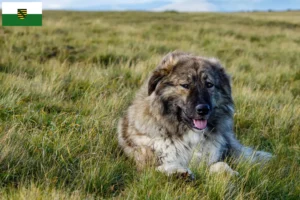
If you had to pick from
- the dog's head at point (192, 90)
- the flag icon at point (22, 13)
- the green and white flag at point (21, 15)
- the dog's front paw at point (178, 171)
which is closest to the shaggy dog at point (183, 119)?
the dog's head at point (192, 90)

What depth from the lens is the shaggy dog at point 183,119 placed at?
4.05 m

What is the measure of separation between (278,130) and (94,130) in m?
2.61

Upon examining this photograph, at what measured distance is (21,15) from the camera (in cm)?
1567

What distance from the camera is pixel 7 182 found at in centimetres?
338

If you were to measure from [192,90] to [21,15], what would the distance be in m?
13.2

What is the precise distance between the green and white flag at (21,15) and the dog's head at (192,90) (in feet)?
38.7

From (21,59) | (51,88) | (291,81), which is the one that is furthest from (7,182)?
(291,81)

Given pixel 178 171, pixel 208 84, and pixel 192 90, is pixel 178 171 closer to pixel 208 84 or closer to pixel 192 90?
pixel 192 90

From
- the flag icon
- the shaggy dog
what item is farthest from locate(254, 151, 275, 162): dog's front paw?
the flag icon

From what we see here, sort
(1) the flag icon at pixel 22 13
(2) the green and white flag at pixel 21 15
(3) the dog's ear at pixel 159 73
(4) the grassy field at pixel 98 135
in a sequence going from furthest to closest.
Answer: (1) the flag icon at pixel 22 13 → (2) the green and white flag at pixel 21 15 → (3) the dog's ear at pixel 159 73 → (4) the grassy field at pixel 98 135

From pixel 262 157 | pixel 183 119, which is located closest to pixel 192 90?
pixel 183 119

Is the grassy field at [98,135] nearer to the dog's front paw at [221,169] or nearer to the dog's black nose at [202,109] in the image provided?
the dog's front paw at [221,169]

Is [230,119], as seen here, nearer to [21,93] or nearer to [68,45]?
[21,93]

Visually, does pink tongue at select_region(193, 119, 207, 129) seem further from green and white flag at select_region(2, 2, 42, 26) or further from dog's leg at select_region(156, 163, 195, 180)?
green and white flag at select_region(2, 2, 42, 26)
